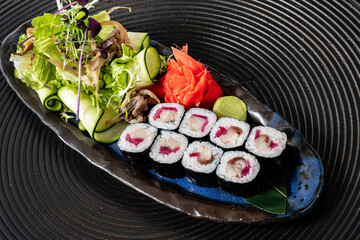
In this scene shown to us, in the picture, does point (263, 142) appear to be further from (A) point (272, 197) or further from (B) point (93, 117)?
(B) point (93, 117)

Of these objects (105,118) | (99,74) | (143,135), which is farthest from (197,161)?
(99,74)

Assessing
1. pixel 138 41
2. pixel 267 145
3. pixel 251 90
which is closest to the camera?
pixel 267 145

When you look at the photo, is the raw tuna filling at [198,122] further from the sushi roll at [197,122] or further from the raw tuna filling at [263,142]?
the raw tuna filling at [263,142]

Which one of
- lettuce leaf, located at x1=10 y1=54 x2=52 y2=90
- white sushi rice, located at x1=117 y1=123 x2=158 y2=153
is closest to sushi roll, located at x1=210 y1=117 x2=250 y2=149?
white sushi rice, located at x1=117 y1=123 x2=158 y2=153

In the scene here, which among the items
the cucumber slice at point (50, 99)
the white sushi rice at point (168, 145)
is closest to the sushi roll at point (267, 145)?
the white sushi rice at point (168, 145)

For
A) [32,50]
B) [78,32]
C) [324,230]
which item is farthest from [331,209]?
[32,50]
